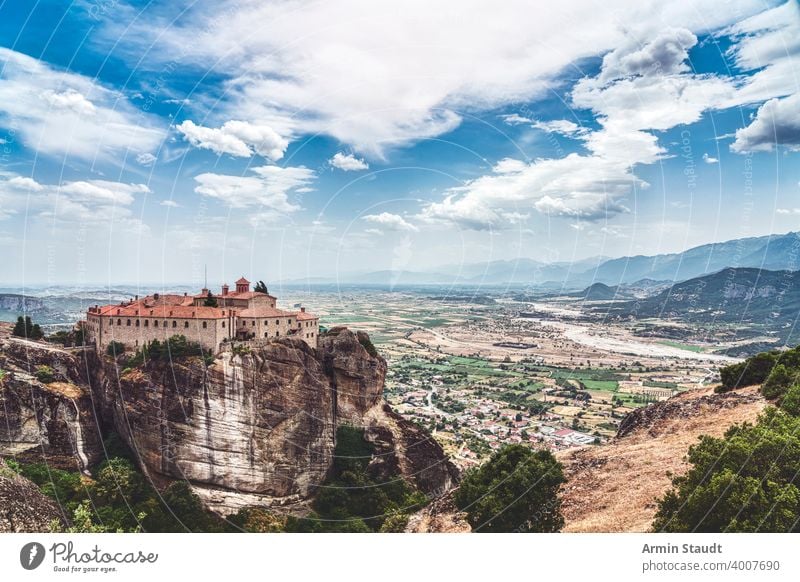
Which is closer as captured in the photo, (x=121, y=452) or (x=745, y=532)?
(x=745, y=532)

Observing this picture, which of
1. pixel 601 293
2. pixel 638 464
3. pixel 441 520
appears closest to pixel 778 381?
pixel 638 464

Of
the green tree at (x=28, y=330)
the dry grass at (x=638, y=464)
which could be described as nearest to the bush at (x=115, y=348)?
the green tree at (x=28, y=330)

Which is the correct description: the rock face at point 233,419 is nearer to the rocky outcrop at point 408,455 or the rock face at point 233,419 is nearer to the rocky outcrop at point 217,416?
the rocky outcrop at point 217,416

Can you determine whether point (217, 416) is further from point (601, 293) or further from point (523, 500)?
point (601, 293)

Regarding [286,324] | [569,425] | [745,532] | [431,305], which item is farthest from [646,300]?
[745,532]

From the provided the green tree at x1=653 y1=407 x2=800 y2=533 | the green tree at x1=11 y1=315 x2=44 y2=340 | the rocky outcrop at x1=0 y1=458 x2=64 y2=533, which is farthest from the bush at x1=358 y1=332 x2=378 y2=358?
the green tree at x1=653 y1=407 x2=800 y2=533

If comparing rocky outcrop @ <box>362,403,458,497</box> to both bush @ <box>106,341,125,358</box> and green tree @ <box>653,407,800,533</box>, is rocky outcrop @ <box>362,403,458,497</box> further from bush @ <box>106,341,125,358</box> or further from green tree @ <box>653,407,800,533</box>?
green tree @ <box>653,407,800,533</box>

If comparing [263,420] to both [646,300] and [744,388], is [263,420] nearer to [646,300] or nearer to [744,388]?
[744,388]
